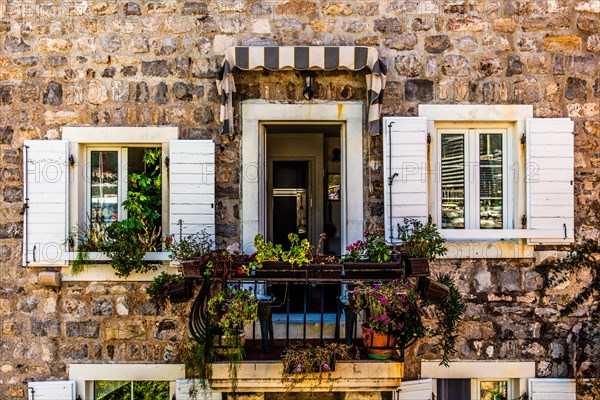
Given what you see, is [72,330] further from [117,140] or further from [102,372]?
[117,140]

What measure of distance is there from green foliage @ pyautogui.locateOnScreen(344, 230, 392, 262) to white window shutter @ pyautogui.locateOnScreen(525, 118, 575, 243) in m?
1.53

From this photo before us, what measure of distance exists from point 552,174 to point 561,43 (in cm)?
130

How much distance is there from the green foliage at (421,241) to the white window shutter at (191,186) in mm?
1799

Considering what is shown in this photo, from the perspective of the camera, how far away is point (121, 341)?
4980mm

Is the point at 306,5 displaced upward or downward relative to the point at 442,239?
upward

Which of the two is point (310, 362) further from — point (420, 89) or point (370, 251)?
A: point (420, 89)

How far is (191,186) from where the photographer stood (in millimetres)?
4859

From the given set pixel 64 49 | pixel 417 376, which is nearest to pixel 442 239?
pixel 417 376

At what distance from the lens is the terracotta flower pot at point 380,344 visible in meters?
4.44

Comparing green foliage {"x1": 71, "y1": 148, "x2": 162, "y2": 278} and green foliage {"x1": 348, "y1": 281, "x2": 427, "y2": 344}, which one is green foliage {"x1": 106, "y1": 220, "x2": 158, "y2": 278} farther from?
green foliage {"x1": 348, "y1": 281, "x2": 427, "y2": 344}

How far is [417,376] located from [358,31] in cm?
340

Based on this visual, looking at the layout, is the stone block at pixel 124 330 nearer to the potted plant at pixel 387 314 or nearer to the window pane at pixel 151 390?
the window pane at pixel 151 390

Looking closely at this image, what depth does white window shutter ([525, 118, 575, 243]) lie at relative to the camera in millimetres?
4891

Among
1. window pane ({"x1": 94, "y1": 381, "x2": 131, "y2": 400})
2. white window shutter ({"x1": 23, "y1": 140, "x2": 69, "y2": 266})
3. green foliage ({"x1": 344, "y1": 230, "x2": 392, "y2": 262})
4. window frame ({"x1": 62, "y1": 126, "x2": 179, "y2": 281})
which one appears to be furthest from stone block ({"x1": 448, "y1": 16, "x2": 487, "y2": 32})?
window pane ({"x1": 94, "y1": 381, "x2": 131, "y2": 400})
